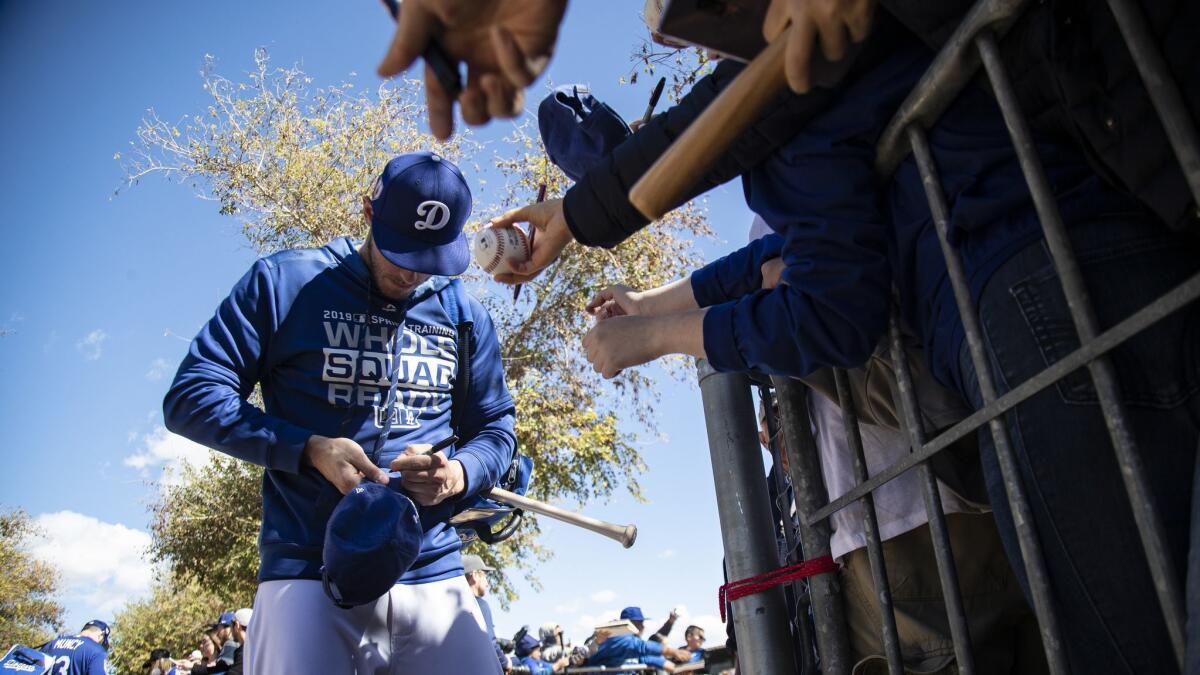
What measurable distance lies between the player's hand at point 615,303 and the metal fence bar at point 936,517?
0.97 m

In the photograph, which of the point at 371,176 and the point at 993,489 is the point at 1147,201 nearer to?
the point at 993,489

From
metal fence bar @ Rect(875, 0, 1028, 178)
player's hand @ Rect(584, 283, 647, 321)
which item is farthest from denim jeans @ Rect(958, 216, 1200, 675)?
player's hand @ Rect(584, 283, 647, 321)

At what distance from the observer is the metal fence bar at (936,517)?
1.51 metres

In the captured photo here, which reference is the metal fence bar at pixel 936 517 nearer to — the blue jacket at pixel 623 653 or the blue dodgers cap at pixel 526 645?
the blue jacket at pixel 623 653

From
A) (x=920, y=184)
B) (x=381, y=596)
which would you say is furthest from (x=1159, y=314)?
(x=381, y=596)

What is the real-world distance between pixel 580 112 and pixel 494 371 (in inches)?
43.9

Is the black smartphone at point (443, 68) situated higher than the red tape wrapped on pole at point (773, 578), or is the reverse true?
the black smartphone at point (443, 68)

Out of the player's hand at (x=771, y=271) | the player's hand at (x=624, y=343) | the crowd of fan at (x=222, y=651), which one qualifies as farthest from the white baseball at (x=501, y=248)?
the crowd of fan at (x=222, y=651)

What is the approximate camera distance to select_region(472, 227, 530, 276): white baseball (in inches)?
92.0

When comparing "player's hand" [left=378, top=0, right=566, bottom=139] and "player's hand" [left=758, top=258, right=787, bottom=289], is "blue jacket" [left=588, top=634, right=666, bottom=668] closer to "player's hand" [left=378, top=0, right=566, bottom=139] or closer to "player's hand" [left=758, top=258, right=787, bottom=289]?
"player's hand" [left=758, top=258, right=787, bottom=289]

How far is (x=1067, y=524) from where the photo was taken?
126cm

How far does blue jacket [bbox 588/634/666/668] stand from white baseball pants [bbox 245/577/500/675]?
33.7 ft

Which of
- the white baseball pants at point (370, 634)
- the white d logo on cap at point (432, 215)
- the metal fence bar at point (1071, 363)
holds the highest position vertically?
the white d logo on cap at point (432, 215)

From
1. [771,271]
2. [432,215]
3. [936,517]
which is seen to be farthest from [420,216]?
[936,517]
